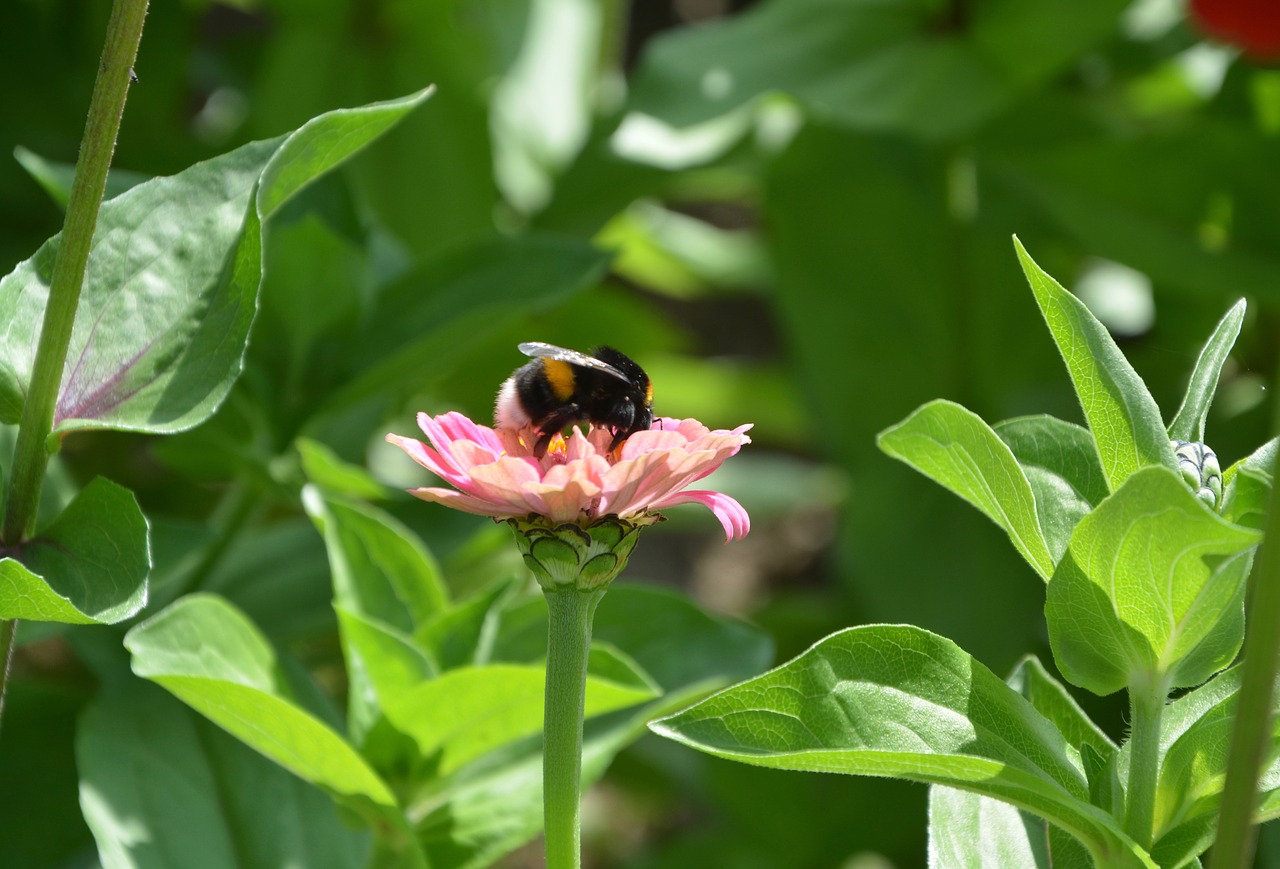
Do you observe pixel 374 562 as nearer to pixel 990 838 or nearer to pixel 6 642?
pixel 6 642

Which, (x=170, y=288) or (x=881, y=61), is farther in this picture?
(x=881, y=61)

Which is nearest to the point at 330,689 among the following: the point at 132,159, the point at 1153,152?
the point at 132,159

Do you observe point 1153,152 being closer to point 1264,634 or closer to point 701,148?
point 701,148

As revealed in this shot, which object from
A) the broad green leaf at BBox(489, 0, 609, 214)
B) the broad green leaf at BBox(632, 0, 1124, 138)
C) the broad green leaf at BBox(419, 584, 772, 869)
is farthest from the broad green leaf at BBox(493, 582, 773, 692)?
the broad green leaf at BBox(489, 0, 609, 214)

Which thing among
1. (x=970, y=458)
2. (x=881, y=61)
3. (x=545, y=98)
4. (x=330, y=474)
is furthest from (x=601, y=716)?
(x=545, y=98)

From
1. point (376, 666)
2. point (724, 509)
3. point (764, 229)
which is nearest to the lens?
point (724, 509)
